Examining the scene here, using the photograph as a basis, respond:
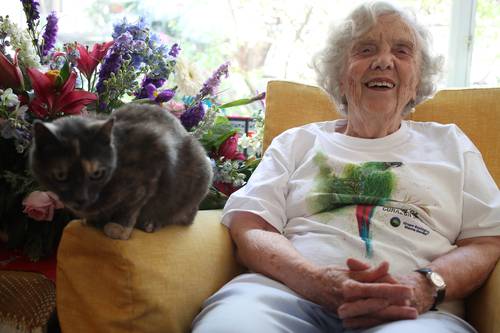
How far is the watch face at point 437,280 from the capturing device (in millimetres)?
1191

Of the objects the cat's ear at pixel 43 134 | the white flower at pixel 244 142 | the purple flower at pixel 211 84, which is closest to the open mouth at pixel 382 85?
the purple flower at pixel 211 84

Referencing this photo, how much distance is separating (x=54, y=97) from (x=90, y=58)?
0.16 m

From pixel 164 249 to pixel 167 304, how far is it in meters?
0.12

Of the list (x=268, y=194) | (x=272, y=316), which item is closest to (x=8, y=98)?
(x=268, y=194)

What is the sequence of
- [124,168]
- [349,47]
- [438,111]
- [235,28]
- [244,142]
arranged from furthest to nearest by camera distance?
1. [235,28]
2. [244,142]
3. [438,111]
4. [349,47]
5. [124,168]

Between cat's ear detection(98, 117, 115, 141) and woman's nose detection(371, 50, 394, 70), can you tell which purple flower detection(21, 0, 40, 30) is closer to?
cat's ear detection(98, 117, 115, 141)

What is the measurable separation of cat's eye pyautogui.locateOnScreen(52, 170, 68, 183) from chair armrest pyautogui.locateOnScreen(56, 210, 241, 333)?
0.15m

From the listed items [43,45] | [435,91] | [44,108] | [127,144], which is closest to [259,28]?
[435,91]

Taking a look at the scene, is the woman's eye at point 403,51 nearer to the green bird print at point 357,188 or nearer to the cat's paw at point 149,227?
the green bird print at point 357,188

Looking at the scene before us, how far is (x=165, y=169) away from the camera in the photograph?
1.11m

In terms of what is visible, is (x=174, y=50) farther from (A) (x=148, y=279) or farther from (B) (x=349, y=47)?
(A) (x=148, y=279)

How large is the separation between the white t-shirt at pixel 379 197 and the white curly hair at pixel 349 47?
0.18m

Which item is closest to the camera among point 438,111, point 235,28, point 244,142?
point 438,111

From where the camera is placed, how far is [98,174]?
0.97 m
